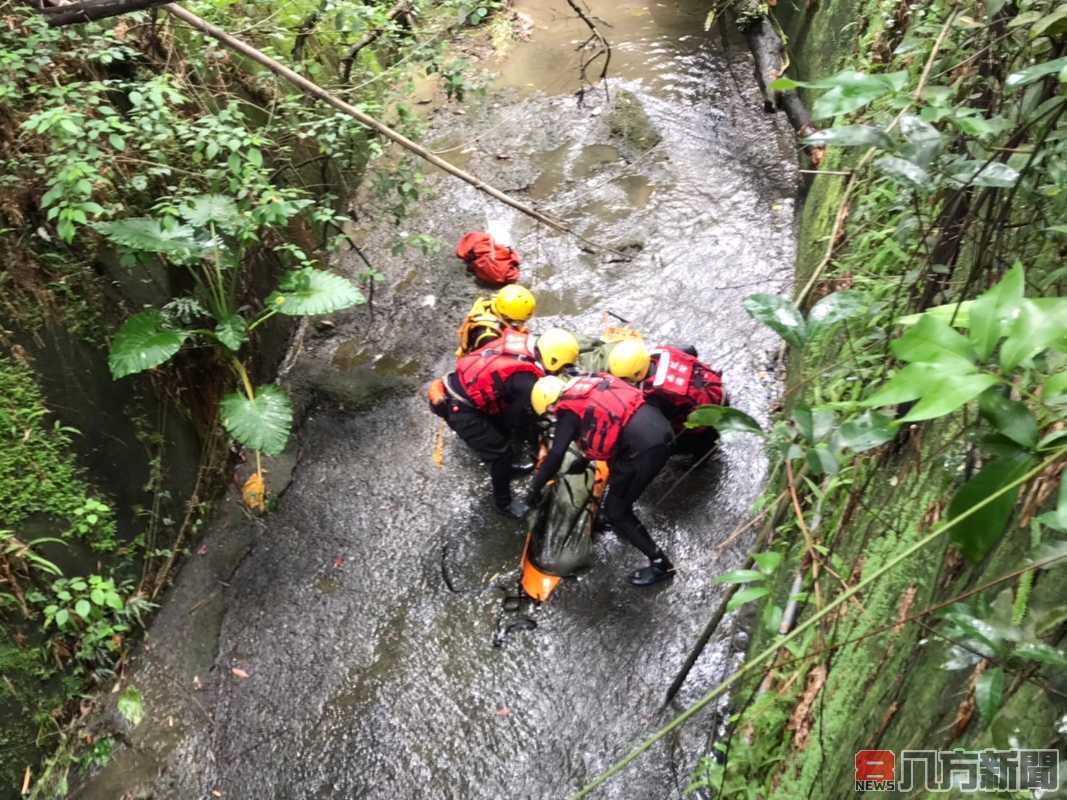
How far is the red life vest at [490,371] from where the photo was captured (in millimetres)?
4812

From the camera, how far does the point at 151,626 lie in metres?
5.03

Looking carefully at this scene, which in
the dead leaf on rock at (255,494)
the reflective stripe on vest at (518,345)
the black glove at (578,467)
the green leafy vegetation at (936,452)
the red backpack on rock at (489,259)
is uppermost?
the green leafy vegetation at (936,452)

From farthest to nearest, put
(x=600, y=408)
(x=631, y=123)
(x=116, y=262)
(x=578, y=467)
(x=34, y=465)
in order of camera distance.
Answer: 1. (x=631, y=123)
2. (x=578, y=467)
3. (x=116, y=262)
4. (x=600, y=408)
5. (x=34, y=465)

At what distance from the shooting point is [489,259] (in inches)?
276

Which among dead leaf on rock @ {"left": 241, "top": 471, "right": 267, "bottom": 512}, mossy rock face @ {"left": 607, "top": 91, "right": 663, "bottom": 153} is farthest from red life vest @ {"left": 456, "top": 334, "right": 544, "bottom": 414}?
mossy rock face @ {"left": 607, "top": 91, "right": 663, "bottom": 153}

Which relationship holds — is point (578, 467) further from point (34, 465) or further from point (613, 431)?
point (34, 465)

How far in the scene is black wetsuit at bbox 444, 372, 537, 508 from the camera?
4898mm

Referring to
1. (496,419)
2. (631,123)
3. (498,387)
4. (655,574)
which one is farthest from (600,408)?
(631,123)

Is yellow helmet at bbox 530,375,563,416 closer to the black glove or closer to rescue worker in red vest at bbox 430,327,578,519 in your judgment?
rescue worker in red vest at bbox 430,327,578,519

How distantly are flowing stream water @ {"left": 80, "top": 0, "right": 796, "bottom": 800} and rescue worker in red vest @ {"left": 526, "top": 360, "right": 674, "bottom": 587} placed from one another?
0.97ft

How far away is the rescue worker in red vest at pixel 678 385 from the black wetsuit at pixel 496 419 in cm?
81

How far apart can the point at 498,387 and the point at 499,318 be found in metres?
0.79

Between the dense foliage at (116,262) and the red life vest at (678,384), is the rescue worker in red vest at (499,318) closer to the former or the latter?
the dense foliage at (116,262)

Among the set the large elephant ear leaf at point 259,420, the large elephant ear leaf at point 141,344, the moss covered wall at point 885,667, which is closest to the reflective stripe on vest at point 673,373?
the moss covered wall at point 885,667
